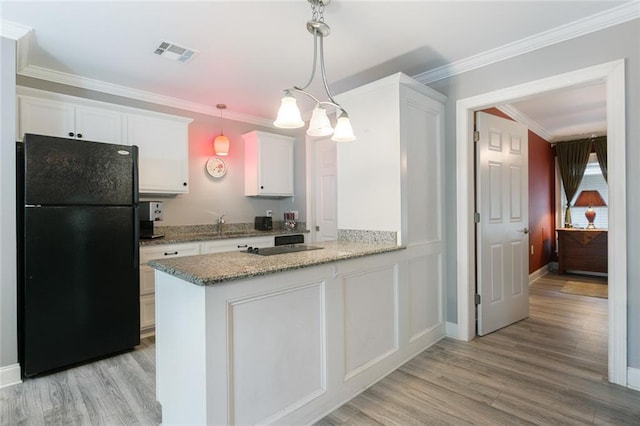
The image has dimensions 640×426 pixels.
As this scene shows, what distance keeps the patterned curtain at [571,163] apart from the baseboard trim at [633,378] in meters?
4.46

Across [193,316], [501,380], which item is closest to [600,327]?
[501,380]

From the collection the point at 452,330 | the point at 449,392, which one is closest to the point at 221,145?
the point at 452,330

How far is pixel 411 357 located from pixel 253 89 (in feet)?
9.67

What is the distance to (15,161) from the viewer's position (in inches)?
87.8

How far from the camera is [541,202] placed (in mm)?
5344

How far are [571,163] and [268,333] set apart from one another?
6.34 metres

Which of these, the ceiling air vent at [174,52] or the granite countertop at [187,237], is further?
the granite countertop at [187,237]

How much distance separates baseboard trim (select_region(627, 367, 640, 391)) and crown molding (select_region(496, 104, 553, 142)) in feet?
7.99

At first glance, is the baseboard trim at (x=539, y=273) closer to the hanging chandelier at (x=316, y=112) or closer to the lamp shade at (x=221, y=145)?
the hanging chandelier at (x=316, y=112)

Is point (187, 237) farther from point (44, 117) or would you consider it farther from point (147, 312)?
point (44, 117)

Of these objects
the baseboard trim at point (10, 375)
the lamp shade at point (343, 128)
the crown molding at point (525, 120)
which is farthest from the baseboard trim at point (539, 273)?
the baseboard trim at point (10, 375)

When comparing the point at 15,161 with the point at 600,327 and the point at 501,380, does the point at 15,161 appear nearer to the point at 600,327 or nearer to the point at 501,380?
the point at 501,380

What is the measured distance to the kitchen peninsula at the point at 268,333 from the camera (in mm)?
1383

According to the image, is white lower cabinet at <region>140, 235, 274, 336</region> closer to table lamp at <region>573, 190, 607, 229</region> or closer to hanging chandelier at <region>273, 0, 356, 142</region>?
hanging chandelier at <region>273, 0, 356, 142</region>
